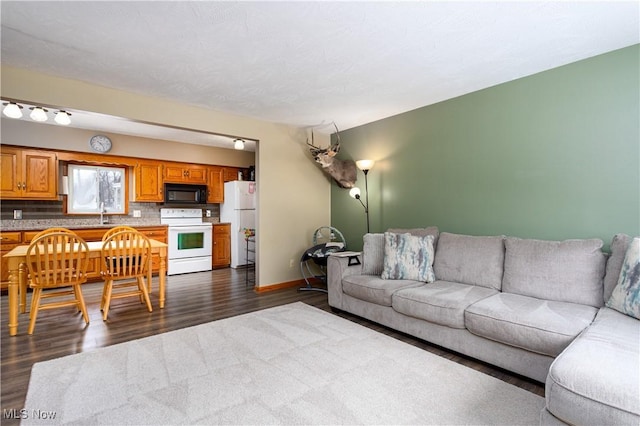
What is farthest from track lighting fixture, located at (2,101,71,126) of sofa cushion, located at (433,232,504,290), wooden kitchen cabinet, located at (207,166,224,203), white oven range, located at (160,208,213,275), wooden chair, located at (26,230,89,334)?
sofa cushion, located at (433,232,504,290)

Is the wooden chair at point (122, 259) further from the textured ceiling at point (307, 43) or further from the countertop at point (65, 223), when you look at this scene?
the countertop at point (65, 223)

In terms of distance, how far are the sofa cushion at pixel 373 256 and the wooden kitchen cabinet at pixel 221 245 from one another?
377 cm

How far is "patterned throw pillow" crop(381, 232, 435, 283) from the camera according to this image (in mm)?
3082

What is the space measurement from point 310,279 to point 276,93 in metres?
2.93

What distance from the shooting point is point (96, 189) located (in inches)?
216

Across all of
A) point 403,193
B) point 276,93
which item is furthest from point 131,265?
point 403,193

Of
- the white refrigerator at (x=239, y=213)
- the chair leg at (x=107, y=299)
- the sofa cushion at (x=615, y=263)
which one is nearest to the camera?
the sofa cushion at (x=615, y=263)

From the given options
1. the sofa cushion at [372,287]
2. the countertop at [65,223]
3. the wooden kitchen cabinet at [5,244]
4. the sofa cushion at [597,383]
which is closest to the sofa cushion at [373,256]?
the sofa cushion at [372,287]

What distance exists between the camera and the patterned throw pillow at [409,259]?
308 cm

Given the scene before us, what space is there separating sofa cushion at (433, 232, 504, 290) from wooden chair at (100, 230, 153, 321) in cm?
325

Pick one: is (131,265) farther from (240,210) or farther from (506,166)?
(506,166)

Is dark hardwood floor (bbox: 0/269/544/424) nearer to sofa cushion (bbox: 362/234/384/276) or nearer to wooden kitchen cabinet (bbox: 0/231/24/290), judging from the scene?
wooden kitchen cabinet (bbox: 0/231/24/290)

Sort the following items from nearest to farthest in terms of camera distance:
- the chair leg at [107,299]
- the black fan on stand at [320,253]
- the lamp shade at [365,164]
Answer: the chair leg at [107,299]
the lamp shade at [365,164]
the black fan on stand at [320,253]

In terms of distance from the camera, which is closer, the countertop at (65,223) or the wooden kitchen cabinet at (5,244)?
the wooden kitchen cabinet at (5,244)
